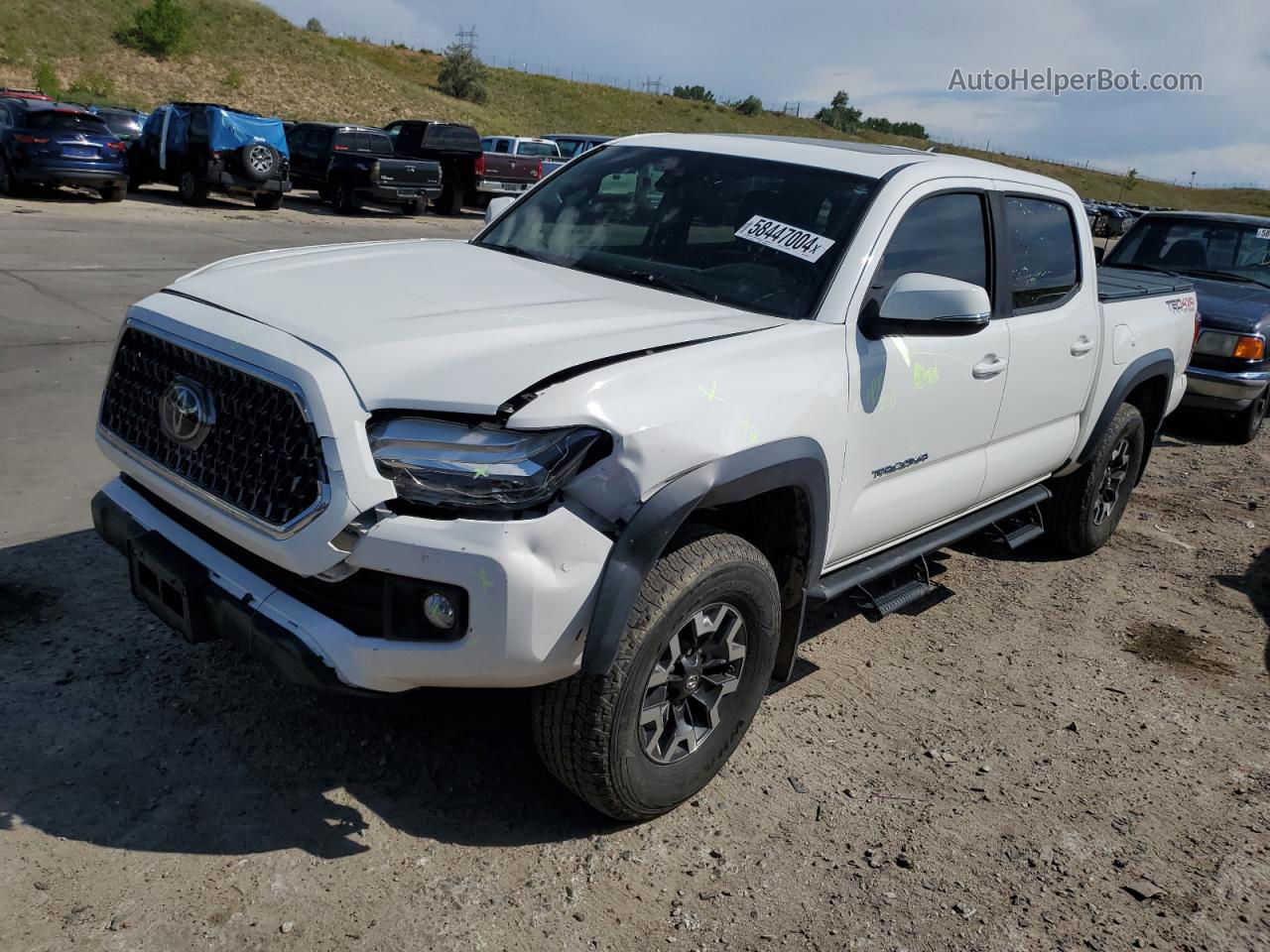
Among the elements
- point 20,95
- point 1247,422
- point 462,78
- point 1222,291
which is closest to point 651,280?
point 1222,291

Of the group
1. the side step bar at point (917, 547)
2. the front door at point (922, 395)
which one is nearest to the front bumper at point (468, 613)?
the side step bar at point (917, 547)

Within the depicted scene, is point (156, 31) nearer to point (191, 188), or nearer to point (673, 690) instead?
point (191, 188)

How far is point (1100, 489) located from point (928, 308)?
281 cm

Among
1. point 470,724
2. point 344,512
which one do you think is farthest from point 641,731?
point 344,512

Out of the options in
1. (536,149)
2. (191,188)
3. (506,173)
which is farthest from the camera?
(536,149)

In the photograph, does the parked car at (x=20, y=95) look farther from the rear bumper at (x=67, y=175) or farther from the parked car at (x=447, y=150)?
the parked car at (x=447, y=150)

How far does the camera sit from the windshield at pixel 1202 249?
920cm

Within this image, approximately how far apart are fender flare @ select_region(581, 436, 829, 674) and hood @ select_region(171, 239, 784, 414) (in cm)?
38

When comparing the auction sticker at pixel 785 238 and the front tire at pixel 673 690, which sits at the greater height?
the auction sticker at pixel 785 238

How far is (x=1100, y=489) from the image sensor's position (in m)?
5.49

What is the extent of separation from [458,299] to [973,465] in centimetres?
218

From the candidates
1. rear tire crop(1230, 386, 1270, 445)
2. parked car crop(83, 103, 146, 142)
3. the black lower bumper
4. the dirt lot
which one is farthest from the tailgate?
the black lower bumper

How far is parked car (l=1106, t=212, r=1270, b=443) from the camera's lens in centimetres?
835

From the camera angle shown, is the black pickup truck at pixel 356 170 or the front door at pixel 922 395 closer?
the front door at pixel 922 395
